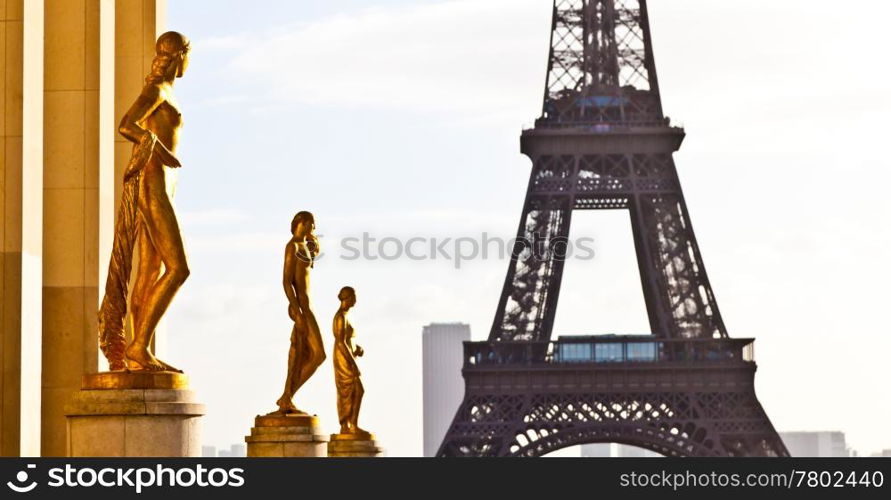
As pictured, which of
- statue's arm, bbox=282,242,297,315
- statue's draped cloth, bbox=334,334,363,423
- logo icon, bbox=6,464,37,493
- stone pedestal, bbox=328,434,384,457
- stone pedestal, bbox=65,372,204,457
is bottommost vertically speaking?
logo icon, bbox=6,464,37,493

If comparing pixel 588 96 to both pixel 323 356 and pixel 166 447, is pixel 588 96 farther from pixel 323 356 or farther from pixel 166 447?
pixel 166 447

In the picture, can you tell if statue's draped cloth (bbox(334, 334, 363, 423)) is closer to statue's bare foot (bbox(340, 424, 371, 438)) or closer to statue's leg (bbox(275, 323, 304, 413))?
statue's bare foot (bbox(340, 424, 371, 438))

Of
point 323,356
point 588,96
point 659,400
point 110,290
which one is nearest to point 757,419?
point 659,400

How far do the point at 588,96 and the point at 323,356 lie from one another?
196 ft

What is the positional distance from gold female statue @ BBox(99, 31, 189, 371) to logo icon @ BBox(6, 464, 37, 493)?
9.31 ft

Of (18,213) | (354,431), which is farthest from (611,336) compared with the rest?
(18,213)

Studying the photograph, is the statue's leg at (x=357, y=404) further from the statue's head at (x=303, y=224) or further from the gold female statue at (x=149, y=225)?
the gold female statue at (x=149, y=225)

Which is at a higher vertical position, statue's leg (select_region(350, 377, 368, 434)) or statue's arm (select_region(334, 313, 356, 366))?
statue's arm (select_region(334, 313, 356, 366))

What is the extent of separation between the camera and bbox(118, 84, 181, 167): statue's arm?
552 inches

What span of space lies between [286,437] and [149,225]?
765 centimetres

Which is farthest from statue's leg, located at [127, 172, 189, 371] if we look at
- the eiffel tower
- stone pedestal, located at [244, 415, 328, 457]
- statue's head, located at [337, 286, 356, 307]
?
the eiffel tower

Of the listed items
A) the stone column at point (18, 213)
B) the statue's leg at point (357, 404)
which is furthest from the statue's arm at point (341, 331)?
the stone column at point (18, 213)

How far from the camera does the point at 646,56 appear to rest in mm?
79938

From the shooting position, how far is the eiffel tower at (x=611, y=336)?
74.8 meters
